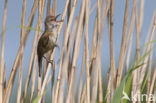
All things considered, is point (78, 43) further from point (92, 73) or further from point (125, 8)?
point (125, 8)

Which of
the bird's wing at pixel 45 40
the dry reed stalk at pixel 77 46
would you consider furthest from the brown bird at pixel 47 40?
the dry reed stalk at pixel 77 46

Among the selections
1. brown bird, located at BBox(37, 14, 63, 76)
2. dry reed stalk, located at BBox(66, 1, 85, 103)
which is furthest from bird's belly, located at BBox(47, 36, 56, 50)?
dry reed stalk, located at BBox(66, 1, 85, 103)

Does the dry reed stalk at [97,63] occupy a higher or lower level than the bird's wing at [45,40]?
lower

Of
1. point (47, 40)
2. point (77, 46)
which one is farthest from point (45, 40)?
point (77, 46)

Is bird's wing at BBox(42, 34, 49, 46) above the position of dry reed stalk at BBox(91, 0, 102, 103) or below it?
above

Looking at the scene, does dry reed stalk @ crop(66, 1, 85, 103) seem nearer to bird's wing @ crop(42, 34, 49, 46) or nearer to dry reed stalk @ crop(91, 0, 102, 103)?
dry reed stalk @ crop(91, 0, 102, 103)

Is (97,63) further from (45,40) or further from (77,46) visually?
(45,40)

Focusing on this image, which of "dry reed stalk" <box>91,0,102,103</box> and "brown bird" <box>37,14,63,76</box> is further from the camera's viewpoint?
"brown bird" <box>37,14,63,76</box>

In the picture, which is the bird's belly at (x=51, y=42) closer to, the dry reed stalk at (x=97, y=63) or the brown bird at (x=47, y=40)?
the brown bird at (x=47, y=40)

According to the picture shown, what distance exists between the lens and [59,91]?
137 cm

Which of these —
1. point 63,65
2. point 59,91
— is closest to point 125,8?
point 63,65

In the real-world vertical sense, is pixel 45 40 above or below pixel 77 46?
above

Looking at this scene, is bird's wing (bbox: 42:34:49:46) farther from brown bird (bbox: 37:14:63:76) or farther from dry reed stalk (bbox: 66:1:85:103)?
dry reed stalk (bbox: 66:1:85:103)

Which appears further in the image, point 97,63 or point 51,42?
point 51,42
